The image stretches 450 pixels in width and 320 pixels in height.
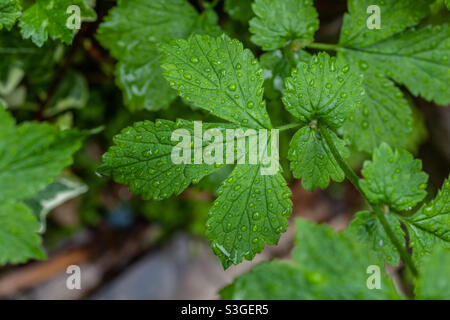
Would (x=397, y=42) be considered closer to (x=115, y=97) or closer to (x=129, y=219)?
(x=115, y=97)

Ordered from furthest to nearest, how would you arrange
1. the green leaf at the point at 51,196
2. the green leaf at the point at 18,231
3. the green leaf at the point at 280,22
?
1. the green leaf at the point at 51,196
2. the green leaf at the point at 280,22
3. the green leaf at the point at 18,231

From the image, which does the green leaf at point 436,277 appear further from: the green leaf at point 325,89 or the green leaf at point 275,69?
the green leaf at point 275,69

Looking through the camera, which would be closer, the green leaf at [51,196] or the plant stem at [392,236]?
the plant stem at [392,236]

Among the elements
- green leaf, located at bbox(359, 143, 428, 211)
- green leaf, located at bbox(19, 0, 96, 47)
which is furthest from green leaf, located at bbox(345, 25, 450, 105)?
green leaf, located at bbox(19, 0, 96, 47)

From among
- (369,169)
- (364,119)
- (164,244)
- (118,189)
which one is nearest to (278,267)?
(369,169)

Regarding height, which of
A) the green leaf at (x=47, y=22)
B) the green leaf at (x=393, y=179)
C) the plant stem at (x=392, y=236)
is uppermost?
the green leaf at (x=47, y=22)

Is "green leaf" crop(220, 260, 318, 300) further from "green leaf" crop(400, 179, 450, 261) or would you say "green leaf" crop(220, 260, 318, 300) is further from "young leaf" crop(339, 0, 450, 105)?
"young leaf" crop(339, 0, 450, 105)
